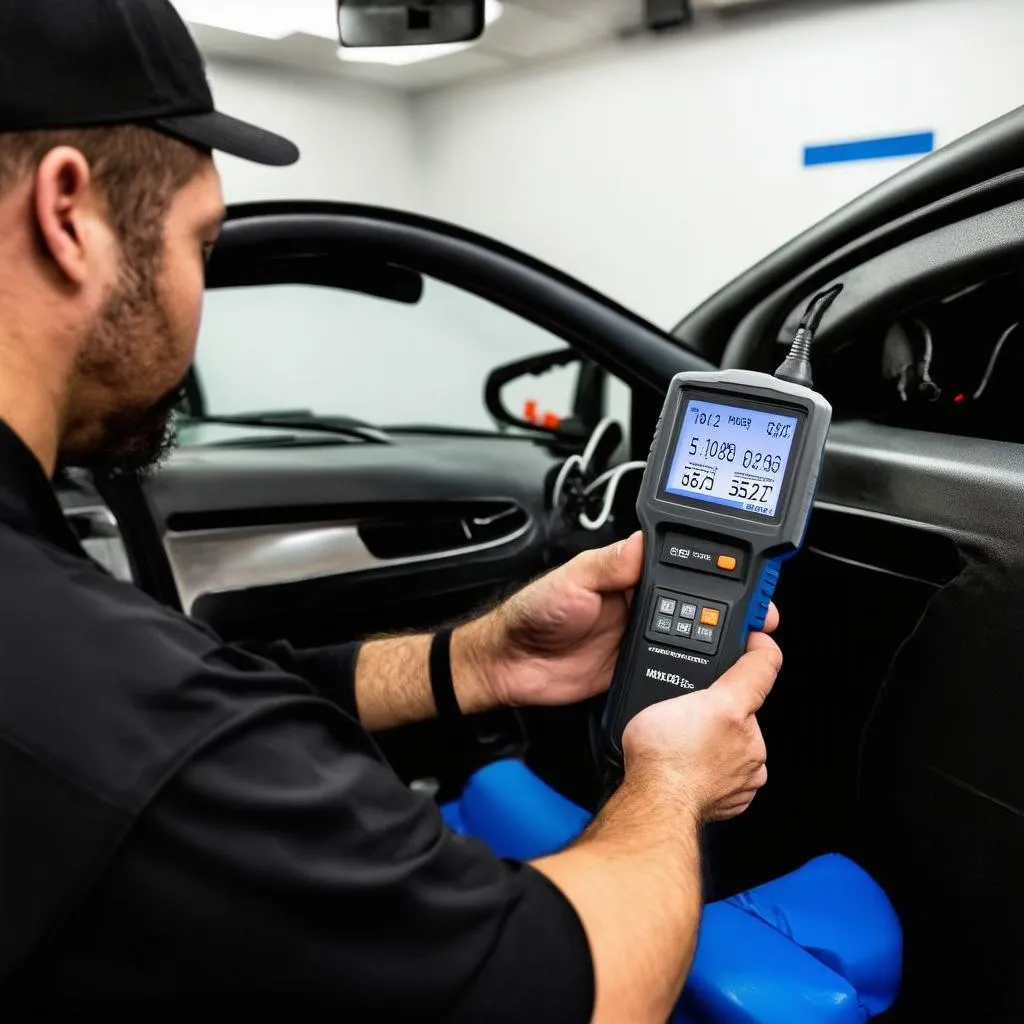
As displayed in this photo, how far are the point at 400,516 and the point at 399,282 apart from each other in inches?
12.6

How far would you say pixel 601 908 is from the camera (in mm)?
514

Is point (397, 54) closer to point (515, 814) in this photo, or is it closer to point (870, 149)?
point (870, 149)

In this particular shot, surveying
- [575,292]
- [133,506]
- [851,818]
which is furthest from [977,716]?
[133,506]

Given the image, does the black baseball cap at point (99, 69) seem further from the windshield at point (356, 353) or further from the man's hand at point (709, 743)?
the windshield at point (356, 353)

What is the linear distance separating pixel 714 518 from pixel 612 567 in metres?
0.10

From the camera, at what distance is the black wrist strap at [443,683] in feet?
2.84

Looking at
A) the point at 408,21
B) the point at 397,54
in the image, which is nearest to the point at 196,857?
the point at 408,21

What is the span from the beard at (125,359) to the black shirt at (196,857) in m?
0.08

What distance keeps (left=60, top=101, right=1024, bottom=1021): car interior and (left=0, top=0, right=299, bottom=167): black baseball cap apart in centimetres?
45

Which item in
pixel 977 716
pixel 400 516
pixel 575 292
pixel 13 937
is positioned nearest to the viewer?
pixel 13 937

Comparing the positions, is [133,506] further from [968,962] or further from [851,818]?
[968,962]

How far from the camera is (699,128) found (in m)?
2.33

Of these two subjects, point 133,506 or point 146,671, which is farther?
point 133,506

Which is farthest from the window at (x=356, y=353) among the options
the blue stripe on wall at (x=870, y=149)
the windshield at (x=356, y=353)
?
the blue stripe on wall at (x=870, y=149)
